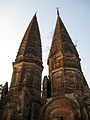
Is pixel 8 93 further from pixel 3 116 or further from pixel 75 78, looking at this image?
pixel 75 78

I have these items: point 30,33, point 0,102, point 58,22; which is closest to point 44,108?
point 0,102

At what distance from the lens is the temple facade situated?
2150 centimetres

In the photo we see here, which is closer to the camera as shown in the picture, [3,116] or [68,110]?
[68,110]

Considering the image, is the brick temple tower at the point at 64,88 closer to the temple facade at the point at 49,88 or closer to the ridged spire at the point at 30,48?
the temple facade at the point at 49,88

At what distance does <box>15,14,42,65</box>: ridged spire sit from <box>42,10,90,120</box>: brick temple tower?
301cm

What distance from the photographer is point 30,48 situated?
1266 inches

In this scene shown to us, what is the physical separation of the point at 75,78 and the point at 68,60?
3.57 meters

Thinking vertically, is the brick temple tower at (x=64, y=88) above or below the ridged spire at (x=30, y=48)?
below

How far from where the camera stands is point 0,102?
24.9 m

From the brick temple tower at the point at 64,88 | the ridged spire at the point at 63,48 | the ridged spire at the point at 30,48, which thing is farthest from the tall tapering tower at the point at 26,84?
the ridged spire at the point at 63,48

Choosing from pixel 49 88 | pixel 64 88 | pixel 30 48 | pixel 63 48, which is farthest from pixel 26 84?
pixel 30 48

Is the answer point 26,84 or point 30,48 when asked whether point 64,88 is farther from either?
point 30,48

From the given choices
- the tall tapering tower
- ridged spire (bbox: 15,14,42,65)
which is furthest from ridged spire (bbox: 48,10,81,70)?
the tall tapering tower

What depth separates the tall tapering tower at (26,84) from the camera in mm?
22672
